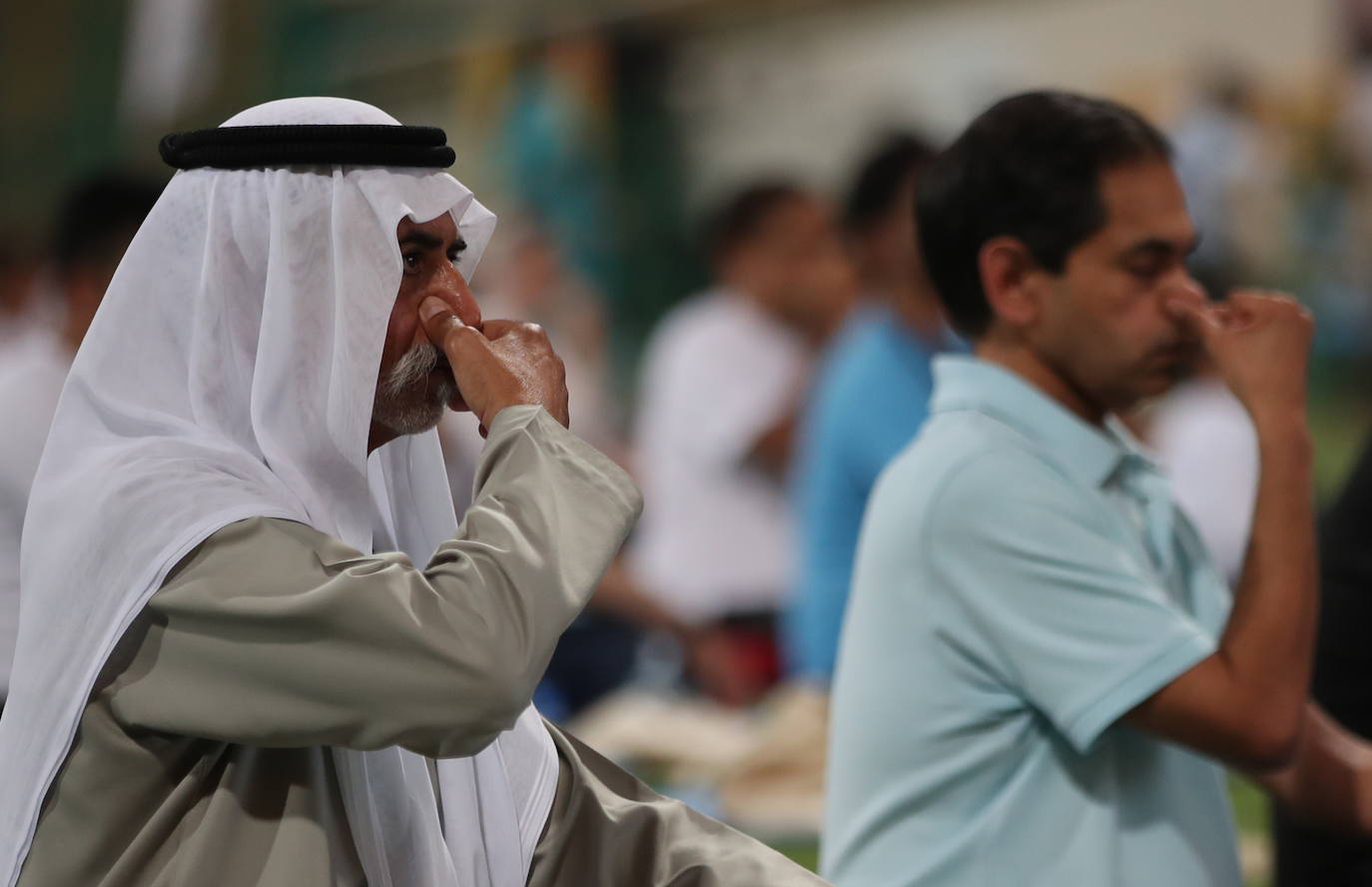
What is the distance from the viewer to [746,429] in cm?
642

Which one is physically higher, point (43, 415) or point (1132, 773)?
point (1132, 773)

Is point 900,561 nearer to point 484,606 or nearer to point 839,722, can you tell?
point 839,722

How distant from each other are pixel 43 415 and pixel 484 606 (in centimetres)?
258

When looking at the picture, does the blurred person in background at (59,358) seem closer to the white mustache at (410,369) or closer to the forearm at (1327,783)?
the white mustache at (410,369)

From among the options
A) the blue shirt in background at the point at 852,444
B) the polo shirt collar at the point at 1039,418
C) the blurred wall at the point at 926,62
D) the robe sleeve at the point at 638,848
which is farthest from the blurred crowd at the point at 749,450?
the blurred wall at the point at 926,62

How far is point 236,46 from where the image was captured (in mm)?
18047

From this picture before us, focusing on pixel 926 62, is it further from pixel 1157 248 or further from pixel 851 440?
pixel 1157 248

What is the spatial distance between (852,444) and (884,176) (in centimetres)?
78

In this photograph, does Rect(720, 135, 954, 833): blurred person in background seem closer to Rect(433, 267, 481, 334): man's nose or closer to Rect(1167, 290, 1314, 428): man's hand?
Rect(1167, 290, 1314, 428): man's hand

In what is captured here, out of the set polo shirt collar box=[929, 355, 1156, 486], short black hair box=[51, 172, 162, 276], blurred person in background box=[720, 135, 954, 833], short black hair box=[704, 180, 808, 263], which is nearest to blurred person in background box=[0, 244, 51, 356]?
short black hair box=[704, 180, 808, 263]

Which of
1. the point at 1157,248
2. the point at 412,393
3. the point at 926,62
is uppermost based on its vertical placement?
the point at 1157,248

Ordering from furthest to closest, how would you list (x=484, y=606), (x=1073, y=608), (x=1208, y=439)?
(x=1208, y=439) → (x=1073, y=608) → (x=484, y=606)

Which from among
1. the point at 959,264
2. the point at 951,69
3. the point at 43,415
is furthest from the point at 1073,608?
the point at 951,69

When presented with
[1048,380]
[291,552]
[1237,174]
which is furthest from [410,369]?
[1237,174]
